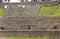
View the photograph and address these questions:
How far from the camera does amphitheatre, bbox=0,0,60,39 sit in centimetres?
3419

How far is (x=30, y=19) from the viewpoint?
41625 millimetres

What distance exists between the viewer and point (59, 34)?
33.2 meters

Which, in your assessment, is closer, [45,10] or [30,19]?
[30,19]

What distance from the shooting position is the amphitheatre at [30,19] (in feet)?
112

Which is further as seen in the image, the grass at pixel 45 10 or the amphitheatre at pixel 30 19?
the grass at pixel 45 10

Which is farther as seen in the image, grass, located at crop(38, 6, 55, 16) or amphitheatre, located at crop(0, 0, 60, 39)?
grass, located at crop(38, 6, 55, 16)

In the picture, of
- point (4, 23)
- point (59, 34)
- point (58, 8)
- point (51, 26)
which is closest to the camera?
point (59, 34)

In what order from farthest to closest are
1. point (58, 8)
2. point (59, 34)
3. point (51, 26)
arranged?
1. point (58, 8)
2. point (51, 26)
3. point (59, 34)

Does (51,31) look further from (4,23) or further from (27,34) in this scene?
(4,23)

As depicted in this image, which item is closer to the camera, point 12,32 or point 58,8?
point 12,32

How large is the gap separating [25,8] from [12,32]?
38.3 ft

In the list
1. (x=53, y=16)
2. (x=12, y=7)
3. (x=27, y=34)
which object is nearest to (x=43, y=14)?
(x=53, y=16)

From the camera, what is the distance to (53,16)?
4159 centimetres

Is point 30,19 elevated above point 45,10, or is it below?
below
